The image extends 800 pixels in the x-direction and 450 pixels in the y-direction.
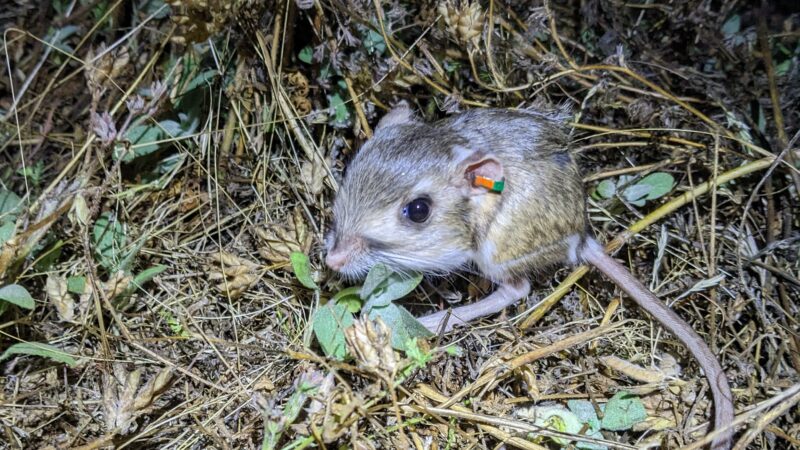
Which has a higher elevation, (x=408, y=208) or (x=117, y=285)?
(x=408, y=208)

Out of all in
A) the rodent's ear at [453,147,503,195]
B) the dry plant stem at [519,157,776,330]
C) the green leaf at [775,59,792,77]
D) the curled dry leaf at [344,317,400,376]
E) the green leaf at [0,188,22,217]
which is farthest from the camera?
the green leaf at [775,59,792,77]

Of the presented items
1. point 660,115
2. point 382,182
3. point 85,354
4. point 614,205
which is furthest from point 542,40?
point 85,354

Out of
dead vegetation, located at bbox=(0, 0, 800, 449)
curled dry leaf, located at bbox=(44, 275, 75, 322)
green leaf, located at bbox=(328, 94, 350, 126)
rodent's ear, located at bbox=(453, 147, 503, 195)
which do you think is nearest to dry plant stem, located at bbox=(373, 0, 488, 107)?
dead vegetation, located at bbox=(0, 0, 800, 449)

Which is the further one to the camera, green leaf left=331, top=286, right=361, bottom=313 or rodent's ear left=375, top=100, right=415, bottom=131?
rodent's ear left=375, top=100, right=415, bottom=131

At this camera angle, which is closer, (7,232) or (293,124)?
(7,232)

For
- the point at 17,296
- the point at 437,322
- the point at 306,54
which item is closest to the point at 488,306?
the point at 437,322

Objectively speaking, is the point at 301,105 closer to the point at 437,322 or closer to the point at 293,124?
the point at 293,124

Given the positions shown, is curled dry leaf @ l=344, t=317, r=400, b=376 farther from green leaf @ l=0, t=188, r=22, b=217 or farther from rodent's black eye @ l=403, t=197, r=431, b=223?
green leaf @ l=0, t=188, r=22, b=217
